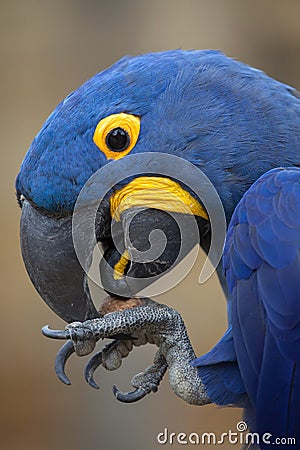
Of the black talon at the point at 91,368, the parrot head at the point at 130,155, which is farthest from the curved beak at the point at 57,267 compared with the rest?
the black talon at the point at 91,368

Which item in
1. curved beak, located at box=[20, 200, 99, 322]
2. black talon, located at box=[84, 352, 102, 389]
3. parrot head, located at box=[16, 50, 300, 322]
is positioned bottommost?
black talon, located at box=[84, 352, 102, 389]

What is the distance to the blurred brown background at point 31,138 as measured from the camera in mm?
2877

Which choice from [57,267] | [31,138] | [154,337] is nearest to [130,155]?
[57,267]

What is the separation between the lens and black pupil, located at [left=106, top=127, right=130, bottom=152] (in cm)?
139

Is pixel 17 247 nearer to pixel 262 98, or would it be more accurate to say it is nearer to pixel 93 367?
pixel 93 367

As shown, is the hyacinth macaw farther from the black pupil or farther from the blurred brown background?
the blurred brown background

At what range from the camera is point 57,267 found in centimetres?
137

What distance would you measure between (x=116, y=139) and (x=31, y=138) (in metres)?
1.57

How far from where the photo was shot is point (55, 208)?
1.39m

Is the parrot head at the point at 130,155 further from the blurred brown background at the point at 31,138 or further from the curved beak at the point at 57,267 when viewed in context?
the blurred brown background at the point at 31,138

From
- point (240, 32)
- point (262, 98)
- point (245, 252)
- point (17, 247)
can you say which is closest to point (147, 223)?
point (245, 252)

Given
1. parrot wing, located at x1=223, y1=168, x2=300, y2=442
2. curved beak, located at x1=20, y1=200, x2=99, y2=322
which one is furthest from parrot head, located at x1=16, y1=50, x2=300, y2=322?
parrot wing, located at x1=223, y1=168, x2=300, y2=442

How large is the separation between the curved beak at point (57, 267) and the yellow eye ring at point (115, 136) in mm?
147

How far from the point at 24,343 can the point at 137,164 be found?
169 centimetres
